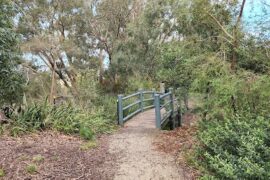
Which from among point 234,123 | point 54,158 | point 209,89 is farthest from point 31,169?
point 209,89

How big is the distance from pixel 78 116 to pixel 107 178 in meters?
3.11

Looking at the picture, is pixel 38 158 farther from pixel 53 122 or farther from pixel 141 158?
pixel 53 122

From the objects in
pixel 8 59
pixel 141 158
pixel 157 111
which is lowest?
pixel 141 158

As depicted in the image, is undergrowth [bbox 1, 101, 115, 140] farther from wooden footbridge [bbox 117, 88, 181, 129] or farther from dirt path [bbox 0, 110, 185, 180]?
wooden footbridge [bbox 117, 88, 181, 129]

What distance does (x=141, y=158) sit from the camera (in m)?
5.84

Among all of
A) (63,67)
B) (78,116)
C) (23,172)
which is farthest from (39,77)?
(23,172)

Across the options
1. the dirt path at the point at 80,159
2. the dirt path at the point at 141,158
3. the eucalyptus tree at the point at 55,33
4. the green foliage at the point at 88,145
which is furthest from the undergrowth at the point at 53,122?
the eucalyptus tree at the point at 55,33

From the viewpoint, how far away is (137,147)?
6.60 m

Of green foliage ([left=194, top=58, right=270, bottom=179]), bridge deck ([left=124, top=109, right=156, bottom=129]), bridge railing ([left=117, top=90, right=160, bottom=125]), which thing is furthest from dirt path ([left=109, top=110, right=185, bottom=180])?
bridge railing ([left=117, top=90, right=160, bottom=125])

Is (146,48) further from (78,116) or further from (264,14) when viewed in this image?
(264,14)

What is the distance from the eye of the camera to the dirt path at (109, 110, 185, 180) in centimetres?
507

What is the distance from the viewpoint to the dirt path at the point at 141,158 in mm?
5068

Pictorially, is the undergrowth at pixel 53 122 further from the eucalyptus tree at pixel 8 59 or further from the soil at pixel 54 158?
the eucalyptus tree at pixel 8 59

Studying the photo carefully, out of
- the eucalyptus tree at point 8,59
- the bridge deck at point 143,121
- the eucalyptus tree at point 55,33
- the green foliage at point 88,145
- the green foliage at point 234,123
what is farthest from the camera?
the eucalyptus tree at point 55,33
